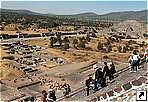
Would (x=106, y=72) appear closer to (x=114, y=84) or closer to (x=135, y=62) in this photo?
(x=114, y=84)

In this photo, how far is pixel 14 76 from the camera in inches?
1218

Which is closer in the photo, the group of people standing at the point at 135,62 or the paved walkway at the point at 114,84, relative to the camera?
the paved walkway at the point at 114,84

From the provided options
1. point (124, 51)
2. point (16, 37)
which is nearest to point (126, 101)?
point (124, 51)

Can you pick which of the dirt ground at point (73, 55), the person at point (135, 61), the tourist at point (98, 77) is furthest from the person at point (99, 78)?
the dirt ground at point (73, 55)

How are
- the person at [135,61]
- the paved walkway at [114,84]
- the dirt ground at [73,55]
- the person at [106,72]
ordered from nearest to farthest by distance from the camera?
the paved walkway at [114,84] < the person at [106,72] < the person at [135,61] < the dirt ground at [73,55]

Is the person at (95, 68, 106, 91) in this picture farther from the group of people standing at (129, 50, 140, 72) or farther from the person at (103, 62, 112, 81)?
the group of people standing at (129, 50, 140, 72)

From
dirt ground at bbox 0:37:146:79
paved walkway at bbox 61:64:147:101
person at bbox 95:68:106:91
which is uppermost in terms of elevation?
Result: person at bbox 95:68:106:91

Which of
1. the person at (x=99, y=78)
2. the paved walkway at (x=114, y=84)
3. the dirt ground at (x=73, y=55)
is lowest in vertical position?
the dirt ground at (x=73, y=55)

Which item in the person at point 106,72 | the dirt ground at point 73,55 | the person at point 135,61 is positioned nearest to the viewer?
the person at point 106,72

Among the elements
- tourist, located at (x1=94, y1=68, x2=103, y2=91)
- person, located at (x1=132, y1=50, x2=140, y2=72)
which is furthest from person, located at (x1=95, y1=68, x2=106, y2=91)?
person, located at (x1=132, y1=50, x2=140, y2=72)

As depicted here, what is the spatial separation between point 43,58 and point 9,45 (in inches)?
447

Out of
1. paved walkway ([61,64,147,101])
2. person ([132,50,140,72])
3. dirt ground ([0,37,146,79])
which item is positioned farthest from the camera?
dirt ground ([0,37,146,79])

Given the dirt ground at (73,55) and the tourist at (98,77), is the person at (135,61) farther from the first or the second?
the dirt ground at (73,55)

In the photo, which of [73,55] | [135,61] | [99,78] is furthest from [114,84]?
[73,55]
